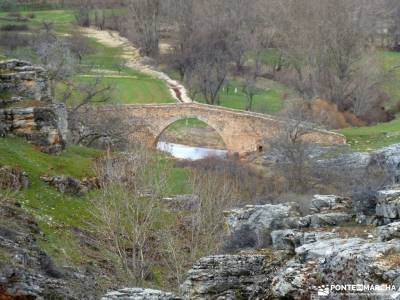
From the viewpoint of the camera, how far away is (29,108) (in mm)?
22891

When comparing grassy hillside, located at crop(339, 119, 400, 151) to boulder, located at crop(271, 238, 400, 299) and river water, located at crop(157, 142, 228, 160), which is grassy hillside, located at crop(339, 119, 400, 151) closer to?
river water, located at crop(157, 142, 228, 160)

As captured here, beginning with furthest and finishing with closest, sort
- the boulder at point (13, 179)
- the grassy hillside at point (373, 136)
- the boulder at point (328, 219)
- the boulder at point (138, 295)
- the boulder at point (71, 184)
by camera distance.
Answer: the grassy hillside at point (373, 136)
the boulder at point (71, 184)
the boulder at point (13, 179)
the boulder at point (328, 219)
the boulder at point (138, 295)

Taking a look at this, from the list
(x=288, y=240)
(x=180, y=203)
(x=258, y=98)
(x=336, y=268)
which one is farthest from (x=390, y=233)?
(x=258, y=98)

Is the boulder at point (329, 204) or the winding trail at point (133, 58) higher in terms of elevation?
the boulder at point (329, 204)

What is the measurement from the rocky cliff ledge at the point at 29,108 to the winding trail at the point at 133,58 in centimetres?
2712

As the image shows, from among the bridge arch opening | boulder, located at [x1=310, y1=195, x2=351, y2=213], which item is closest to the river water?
the bridge arch opening

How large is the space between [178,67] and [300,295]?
2134 inches

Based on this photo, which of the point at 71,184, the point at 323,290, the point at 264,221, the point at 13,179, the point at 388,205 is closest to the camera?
the point at 323,290

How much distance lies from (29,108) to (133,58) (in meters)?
44.3

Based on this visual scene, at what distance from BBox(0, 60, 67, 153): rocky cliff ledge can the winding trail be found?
1068 inches

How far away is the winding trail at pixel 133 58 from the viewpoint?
54075 millimetres

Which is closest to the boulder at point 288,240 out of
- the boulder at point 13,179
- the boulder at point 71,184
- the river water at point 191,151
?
the boulder at point 13,179

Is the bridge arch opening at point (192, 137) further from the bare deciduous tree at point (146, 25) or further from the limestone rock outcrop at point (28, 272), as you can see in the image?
the limestone rock outcrop at point (28, 272)

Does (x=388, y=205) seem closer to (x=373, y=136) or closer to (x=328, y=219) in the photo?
(x=328, y=219)
